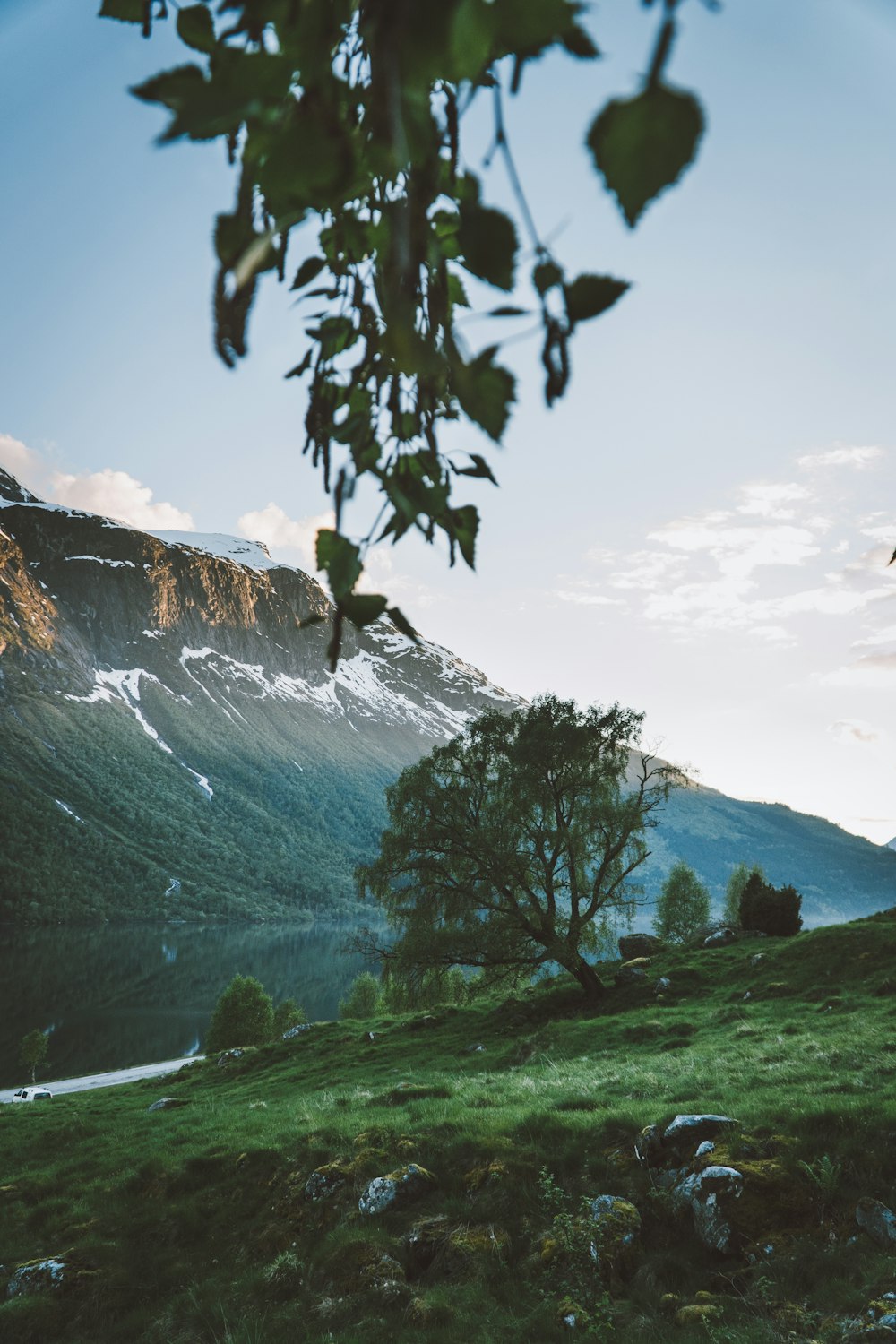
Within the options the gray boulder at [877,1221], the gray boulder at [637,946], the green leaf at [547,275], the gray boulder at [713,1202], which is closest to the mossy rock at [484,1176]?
the gray boulder at [713,1202]

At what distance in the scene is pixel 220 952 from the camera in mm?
148500

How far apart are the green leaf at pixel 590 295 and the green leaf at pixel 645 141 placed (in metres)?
0.24

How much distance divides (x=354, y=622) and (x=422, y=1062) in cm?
1796

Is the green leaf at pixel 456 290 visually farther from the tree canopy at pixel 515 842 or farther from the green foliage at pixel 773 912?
the green foliage at pixel 773 912

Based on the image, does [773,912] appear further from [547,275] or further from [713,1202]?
[547,275]

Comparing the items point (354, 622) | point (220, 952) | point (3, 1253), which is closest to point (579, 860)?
point (3, 1253)

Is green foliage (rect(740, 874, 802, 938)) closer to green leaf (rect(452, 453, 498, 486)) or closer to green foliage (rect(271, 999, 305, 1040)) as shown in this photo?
green leaf (rect(452, 453, 498, 486))

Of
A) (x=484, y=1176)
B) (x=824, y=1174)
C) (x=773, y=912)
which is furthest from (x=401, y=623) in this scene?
(x=773, y=912)

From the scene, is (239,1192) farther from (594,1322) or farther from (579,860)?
(579,860)

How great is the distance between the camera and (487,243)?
767 mm

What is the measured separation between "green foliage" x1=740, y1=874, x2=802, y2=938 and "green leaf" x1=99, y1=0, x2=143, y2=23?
2744 cm

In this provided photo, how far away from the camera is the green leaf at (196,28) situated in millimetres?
929

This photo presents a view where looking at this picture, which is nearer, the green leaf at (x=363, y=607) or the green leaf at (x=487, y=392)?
the green leaf at (x=487, y=392)

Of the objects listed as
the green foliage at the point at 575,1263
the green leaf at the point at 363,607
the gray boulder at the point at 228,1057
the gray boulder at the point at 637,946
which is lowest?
the gray boulder at the point at 228,1057
